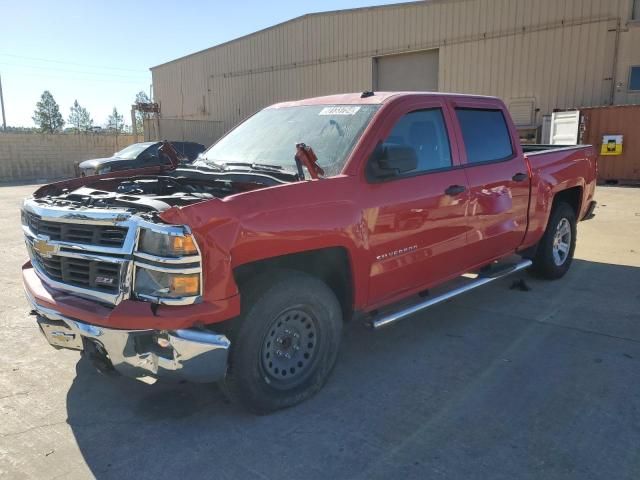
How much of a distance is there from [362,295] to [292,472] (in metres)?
1.28

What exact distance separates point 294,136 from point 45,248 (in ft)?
6.22

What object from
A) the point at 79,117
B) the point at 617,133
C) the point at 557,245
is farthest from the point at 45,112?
the point at 557,245

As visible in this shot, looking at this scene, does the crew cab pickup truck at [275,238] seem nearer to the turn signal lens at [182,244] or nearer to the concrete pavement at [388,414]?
the turn signal lens at [182,244]

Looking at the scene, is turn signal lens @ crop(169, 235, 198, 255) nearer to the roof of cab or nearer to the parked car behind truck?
the roof of cab

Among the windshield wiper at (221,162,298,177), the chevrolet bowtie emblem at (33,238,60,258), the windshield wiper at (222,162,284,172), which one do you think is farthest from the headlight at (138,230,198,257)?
the windshield wiper at (222,162,284,172)

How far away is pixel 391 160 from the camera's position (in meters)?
3.40

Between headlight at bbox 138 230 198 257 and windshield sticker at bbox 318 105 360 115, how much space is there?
1.81 m

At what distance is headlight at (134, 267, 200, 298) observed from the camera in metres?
2.70

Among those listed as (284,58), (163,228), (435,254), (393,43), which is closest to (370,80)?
(393,43)

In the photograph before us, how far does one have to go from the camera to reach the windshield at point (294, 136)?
3.65 m

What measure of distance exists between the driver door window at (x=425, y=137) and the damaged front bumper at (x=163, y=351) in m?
1.90

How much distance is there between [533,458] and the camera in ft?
8.98

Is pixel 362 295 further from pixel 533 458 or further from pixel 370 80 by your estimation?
pixel 370 80

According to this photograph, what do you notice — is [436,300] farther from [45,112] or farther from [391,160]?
[45,112]
